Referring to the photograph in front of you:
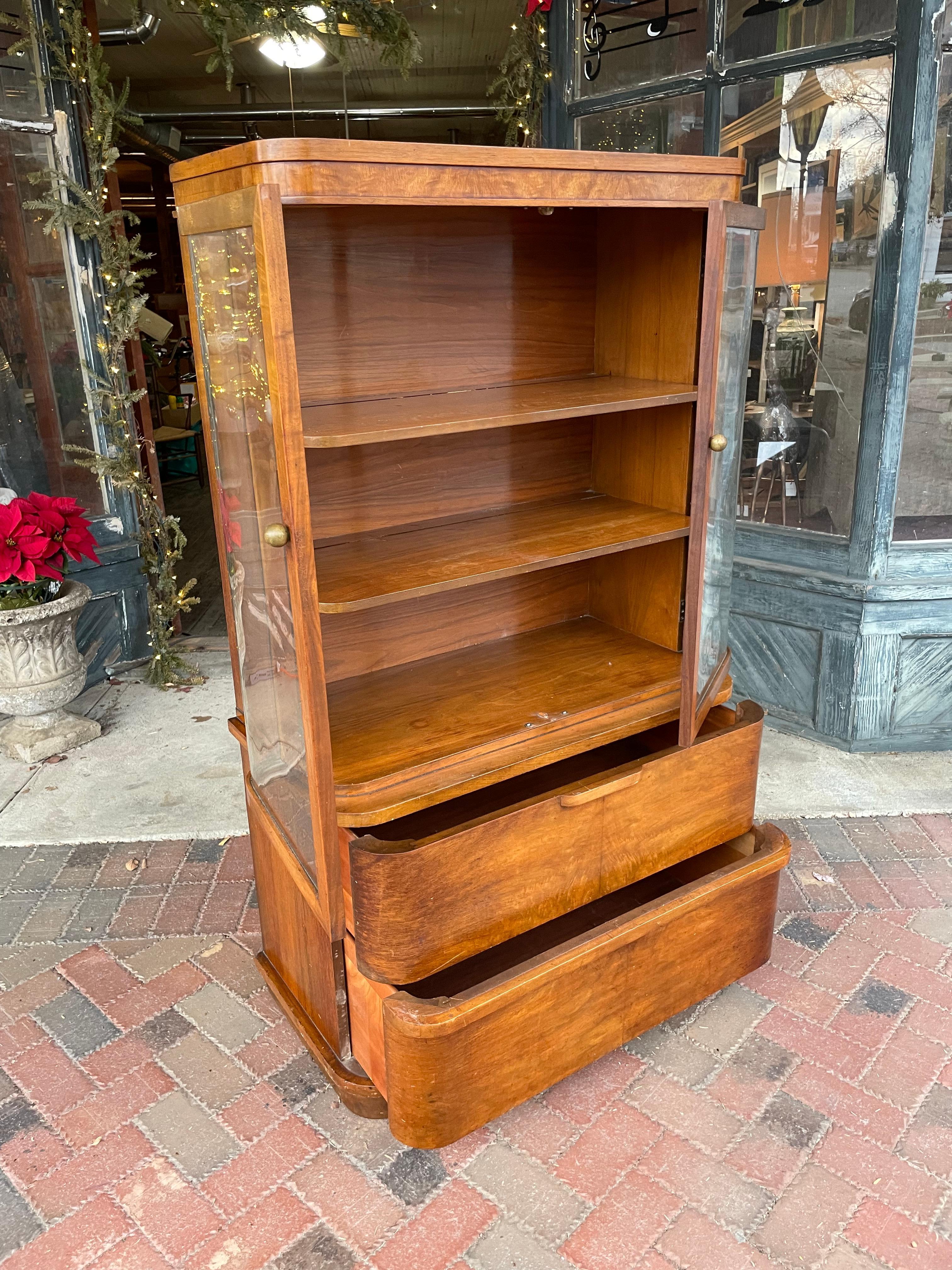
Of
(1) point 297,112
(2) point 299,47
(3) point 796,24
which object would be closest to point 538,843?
(3) point 796,24

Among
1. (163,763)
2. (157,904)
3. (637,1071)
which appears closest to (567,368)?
(637,1071)

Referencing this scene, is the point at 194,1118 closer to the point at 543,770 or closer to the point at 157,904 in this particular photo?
the point at 157,904

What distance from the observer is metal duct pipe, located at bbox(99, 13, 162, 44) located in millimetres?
4336

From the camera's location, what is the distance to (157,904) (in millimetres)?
2756

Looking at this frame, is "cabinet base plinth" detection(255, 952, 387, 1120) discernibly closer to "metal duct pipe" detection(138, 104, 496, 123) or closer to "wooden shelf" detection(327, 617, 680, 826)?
"wooden shelf" detection(327, 617, 680, 826)

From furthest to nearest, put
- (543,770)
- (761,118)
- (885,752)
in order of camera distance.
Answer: (885,752) → (761,118) → (543,770)

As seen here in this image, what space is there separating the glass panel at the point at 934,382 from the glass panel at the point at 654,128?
2.88 ft

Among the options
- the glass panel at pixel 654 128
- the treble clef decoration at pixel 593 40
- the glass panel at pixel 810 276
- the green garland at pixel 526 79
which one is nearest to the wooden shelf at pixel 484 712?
the glass panel at pixel 810 276

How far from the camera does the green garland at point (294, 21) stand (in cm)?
355

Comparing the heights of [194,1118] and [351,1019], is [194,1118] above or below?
below

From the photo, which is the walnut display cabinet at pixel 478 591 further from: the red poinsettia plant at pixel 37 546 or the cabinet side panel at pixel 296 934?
the red poinsettia plant at pixel 37 546

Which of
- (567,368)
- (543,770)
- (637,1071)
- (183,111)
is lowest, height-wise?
(637,1071)

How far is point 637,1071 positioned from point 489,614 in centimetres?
118

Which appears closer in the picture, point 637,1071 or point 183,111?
point 637,1071
